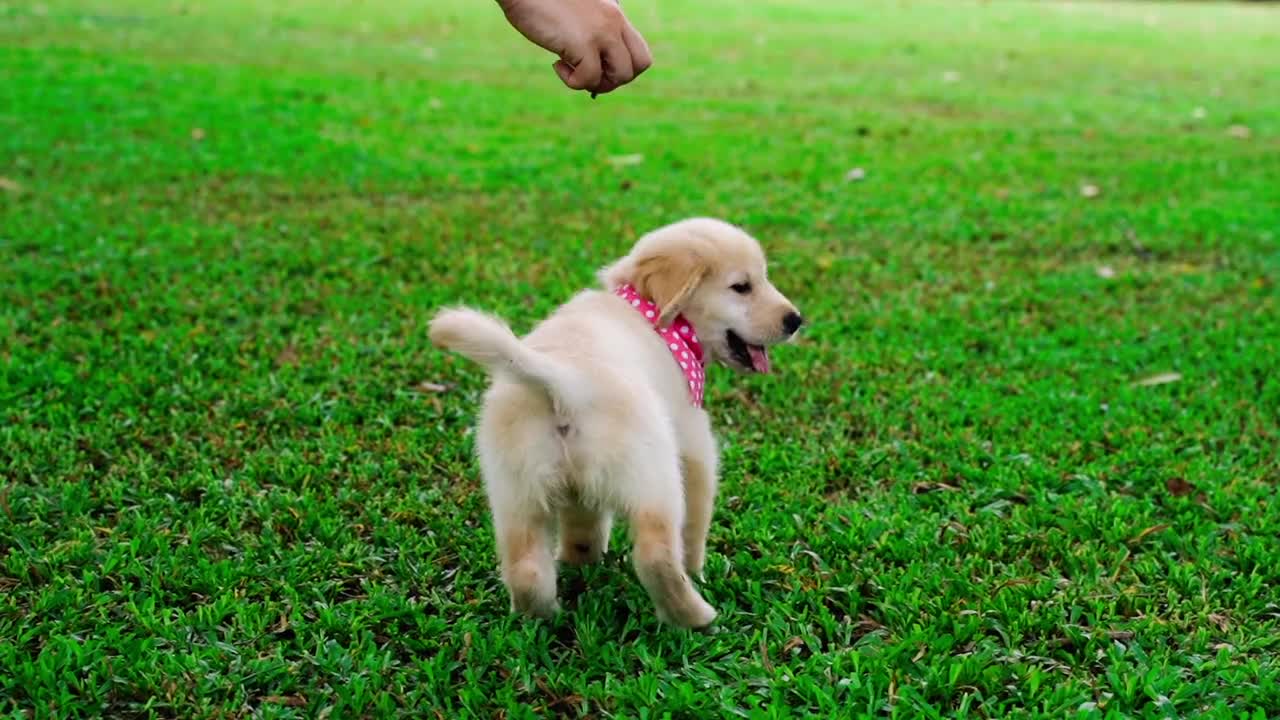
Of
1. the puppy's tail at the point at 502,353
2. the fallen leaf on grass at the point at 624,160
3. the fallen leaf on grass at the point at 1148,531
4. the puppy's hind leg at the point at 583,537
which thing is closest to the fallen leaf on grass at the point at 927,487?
the fallen leaf on grass at the point at 1148,531

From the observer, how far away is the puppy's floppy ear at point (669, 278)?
3305 millimetres

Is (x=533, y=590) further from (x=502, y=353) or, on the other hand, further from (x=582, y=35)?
(x=582, y=35)

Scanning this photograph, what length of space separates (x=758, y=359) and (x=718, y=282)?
264 mm

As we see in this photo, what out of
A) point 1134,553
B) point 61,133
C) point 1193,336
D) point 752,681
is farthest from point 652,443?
point 61,133

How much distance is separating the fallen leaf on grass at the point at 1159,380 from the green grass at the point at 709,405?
2.2 inches

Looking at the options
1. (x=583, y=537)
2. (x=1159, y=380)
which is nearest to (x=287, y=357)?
(x=583, y=537)

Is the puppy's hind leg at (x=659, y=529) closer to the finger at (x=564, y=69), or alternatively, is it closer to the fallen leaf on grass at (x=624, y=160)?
the finger at (x=564, y=69)

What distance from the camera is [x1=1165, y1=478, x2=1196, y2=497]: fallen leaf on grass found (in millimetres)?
3937

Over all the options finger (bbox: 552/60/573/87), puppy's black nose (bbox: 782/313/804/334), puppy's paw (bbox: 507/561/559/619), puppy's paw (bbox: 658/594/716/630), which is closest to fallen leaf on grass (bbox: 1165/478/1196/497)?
puppy's black nose (bbox: 782/313/804/334)

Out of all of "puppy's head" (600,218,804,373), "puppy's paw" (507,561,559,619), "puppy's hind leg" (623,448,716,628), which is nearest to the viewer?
"puppy's hind leg" (623,448,716,628)

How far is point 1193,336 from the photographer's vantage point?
5.46m

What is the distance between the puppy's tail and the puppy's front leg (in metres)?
0.55

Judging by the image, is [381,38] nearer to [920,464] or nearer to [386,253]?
[386,253]

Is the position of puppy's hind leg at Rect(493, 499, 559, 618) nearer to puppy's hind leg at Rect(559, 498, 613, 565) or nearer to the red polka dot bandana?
puppy's hind leg at Rect(559, 498, 613, 565)
